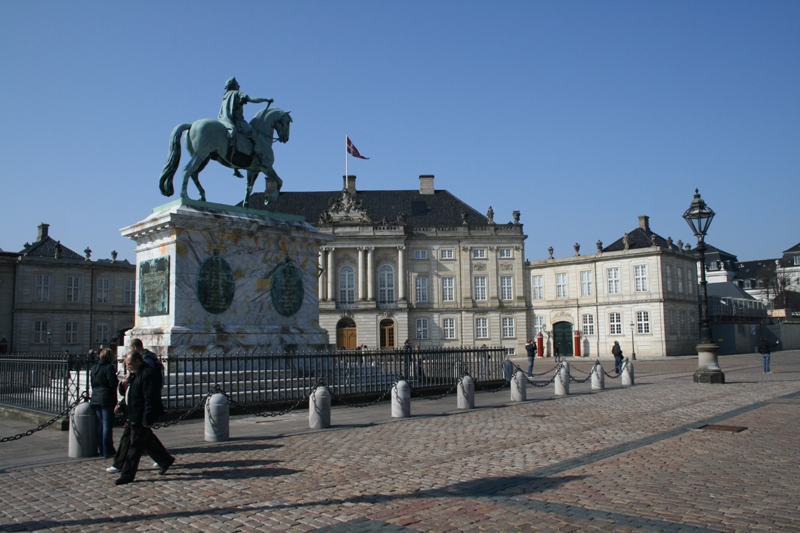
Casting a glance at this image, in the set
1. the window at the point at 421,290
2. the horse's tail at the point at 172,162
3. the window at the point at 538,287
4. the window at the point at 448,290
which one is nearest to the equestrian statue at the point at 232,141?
the horse's tail at the point at 172,162

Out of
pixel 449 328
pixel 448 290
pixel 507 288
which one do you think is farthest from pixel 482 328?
pixel 448 290

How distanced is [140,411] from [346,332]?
53.8m

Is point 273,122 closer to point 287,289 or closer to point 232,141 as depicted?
point 232,141

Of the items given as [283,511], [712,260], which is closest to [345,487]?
[283,511]

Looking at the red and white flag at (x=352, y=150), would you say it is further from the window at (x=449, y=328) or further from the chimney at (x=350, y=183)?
the window at (x=449, y=328)

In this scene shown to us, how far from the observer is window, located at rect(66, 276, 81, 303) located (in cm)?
5494

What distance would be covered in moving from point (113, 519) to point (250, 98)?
43.4 feet

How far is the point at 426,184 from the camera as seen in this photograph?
6931cm

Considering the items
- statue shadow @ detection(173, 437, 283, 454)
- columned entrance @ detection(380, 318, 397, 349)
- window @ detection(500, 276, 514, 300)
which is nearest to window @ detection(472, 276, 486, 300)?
window @ detection(500, 276, 514, 300)

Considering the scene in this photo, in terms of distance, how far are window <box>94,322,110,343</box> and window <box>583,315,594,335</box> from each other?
1643 inches

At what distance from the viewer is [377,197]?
68.7 metres

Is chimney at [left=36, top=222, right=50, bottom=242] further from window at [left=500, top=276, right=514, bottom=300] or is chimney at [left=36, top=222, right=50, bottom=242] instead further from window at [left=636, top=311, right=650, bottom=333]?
window at [left=636, top=311, right=650, bottom=333]

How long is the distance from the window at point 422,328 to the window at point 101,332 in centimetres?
2760

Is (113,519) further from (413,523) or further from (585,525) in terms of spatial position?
(585,525)
